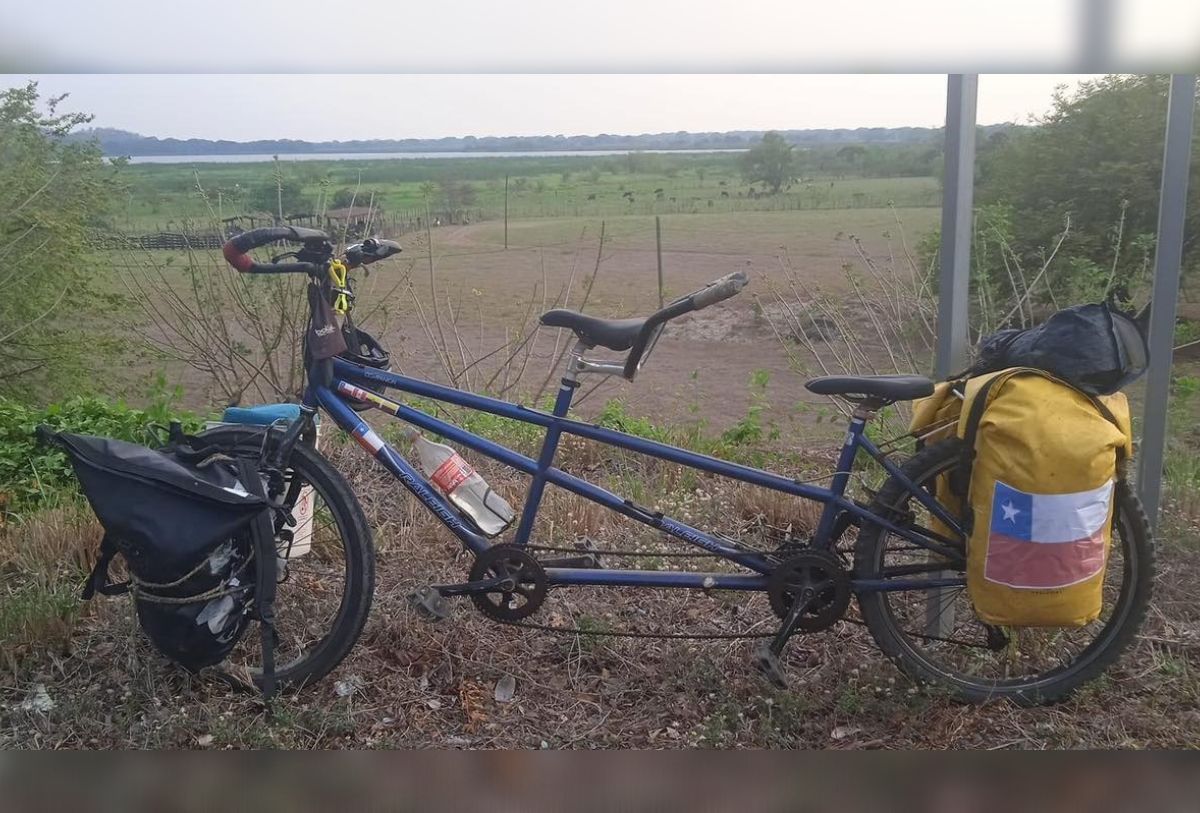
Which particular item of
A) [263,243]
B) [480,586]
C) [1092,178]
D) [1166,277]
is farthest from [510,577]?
[1092,178]

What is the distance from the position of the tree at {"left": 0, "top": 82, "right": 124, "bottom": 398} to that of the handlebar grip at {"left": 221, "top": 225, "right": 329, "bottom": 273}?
0.88 m

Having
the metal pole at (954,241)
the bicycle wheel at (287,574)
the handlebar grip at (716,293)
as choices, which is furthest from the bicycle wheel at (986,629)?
the bicycle wheel at (287,574)

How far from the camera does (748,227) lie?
3.59m

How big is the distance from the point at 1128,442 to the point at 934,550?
0.61 metres

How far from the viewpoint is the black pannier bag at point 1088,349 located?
112 inches

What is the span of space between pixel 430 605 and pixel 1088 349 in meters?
2.04

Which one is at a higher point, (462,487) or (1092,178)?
(1092,178)

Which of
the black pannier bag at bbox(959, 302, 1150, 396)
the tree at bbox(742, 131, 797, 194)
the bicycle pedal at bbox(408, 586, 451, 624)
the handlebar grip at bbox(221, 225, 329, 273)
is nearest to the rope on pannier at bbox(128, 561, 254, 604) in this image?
the bicycle pedal at bbox(408, 586, 451, 624)

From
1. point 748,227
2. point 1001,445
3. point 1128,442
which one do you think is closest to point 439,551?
point 748,227

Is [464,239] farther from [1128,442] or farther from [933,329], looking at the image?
[1128,442]

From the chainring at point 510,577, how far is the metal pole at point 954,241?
49.3 inches

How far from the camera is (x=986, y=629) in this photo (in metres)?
3.26

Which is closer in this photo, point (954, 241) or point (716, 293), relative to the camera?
point (716, 293)

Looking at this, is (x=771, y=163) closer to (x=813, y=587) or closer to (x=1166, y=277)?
(x=1166, y=277)
